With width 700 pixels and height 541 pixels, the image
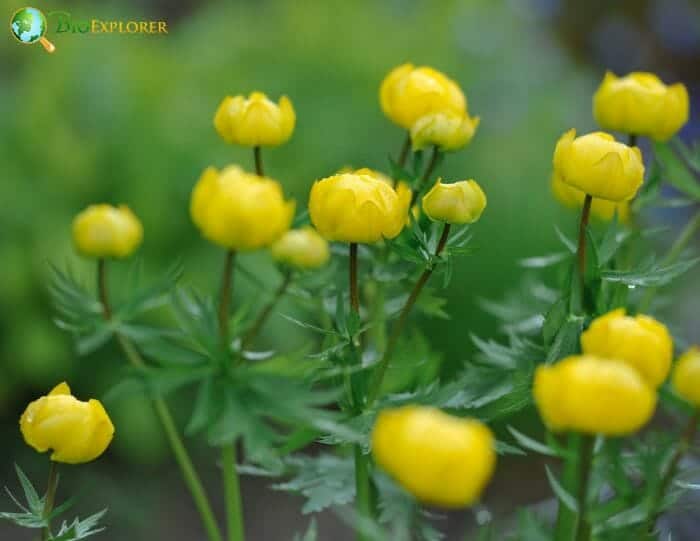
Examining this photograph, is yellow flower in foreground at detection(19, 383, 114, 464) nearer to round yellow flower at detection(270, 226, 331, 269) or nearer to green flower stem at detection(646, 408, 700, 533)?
round yellow flower at detection(270, 226, 331, 269)

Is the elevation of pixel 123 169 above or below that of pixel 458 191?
below

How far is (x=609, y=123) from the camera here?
3.12ft

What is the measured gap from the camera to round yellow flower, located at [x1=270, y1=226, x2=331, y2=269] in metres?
0.75

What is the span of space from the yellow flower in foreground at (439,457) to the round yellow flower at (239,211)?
0.49 ft

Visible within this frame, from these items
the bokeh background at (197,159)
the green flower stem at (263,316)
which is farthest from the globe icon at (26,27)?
the green flower stem at (263,316)

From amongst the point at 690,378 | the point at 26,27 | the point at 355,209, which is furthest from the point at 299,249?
the point at 26,27

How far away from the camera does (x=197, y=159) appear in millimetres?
2496

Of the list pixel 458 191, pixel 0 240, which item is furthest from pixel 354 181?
pixel 0 240

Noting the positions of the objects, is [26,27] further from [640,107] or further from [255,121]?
[640,107]

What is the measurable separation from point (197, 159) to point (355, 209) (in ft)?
5.95

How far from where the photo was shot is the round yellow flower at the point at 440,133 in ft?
2.85

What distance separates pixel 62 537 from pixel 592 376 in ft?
1.23

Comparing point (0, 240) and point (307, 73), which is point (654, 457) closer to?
point (0, 240)

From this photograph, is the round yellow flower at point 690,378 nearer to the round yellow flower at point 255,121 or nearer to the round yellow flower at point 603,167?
the round yellow flower at point 603,167
